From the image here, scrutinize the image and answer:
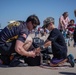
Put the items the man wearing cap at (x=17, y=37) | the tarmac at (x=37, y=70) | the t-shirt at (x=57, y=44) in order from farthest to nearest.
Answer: the t-shirt at (x=57, y=44) < the man wearing cap at (x=17, y=37) < the tarmac at (x=37, y=70)

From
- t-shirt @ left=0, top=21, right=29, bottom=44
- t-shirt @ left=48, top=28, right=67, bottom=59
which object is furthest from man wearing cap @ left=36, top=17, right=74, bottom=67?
t-shirt @ left=0, top=21, right=29, bottom=44

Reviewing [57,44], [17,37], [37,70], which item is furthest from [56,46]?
[17,37]

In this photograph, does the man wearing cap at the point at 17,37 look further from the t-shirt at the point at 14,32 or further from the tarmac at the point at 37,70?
the tarmac at the point at 37,70

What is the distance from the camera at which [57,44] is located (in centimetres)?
618

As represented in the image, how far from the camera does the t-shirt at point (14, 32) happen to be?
230 inches

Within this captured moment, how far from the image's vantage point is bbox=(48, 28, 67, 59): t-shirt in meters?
6.14

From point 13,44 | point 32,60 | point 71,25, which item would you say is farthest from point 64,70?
point 71,25

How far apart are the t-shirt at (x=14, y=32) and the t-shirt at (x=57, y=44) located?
63 cm

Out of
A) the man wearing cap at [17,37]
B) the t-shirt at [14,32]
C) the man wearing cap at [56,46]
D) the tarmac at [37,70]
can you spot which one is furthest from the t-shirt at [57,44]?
the t-shirt at [14,32]

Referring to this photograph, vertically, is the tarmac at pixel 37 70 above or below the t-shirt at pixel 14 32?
below

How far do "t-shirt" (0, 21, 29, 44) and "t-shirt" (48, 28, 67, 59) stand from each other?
0.63 meters

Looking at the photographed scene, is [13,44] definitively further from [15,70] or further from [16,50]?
[15,70]

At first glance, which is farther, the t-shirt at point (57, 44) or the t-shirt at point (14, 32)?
the t-shirt at point (57, 44)

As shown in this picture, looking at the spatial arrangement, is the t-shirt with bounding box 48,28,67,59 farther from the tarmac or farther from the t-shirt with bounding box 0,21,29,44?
the t-shirt with bounding box 0,21,29,44
